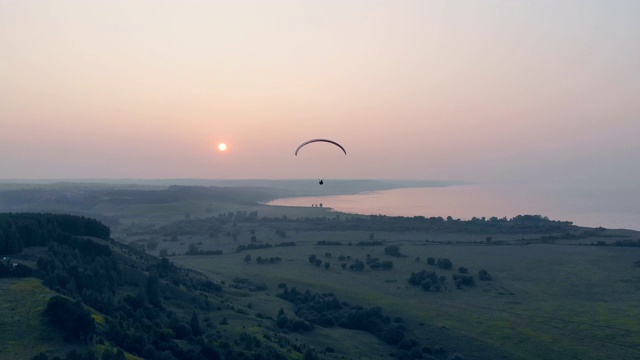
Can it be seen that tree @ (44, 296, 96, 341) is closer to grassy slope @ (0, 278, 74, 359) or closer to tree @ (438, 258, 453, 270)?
grassy slope @ (0, 278, 74, 359)

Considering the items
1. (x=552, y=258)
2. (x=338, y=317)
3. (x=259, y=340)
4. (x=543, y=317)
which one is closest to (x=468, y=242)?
(x=552, y=258)

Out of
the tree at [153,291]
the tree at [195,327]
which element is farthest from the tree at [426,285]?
the tree at [195,327]

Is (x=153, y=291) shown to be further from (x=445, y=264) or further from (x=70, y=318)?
(x=445, y=264)

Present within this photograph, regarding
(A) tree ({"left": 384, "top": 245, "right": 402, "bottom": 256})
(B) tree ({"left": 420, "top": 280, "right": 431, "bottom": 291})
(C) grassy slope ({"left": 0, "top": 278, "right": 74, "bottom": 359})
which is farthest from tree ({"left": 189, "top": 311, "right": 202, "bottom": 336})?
(A) tree ({"left": 384, "top": 245, "right": 402, "bottom": 256})

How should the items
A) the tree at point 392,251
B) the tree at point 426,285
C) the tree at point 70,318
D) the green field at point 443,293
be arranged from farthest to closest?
the tree at point 392,251
the tree at point 426,285
the green field at point 443,293
the tree at point 70,318

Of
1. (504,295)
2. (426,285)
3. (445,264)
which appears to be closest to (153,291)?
(426,285)

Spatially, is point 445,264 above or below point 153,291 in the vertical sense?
above

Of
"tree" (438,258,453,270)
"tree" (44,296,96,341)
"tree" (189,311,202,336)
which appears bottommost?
"tree" (189,311,202,336)

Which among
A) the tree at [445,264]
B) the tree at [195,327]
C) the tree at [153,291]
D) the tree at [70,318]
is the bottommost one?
the tree at [195,327]

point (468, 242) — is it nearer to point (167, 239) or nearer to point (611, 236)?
point (611, 236)

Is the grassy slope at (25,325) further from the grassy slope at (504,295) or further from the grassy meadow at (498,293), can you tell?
the grassy meadow at (498,293)

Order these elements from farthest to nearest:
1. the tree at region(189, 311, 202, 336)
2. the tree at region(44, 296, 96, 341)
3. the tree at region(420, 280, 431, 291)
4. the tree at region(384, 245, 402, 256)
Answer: the tree at region(384, 245, 402, 256) < the tree at region(420, 280, 431, 291) < the tree at region(189, 311, 202, 336) < the tree at region(44, 296, 96, 341)
